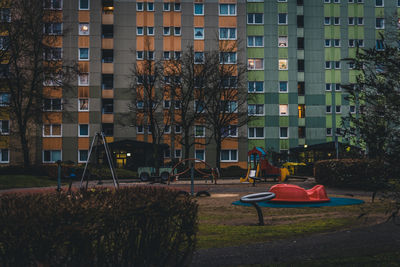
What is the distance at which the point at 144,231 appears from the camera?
4.45 m

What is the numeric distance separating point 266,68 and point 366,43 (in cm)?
1449

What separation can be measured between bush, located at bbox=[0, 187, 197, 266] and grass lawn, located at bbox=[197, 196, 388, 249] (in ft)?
9.58

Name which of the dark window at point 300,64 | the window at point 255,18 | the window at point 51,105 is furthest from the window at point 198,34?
the window at point 51,105

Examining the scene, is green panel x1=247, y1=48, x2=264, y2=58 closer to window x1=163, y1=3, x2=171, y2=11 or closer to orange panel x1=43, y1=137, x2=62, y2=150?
window x1=163, y1=3, x2=171, y2=11

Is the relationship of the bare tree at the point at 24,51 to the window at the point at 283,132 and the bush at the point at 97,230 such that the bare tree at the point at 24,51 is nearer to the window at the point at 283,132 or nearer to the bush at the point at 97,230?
the bush at the point at 97,230

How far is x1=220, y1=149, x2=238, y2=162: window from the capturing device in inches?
2162

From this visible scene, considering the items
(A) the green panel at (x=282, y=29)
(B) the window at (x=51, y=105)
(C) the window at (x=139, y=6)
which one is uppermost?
(C) the window at (x=139, y=6)

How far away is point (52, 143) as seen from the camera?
5238 centimetres

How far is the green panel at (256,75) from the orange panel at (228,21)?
22.2 feet

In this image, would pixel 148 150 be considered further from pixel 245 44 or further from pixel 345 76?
pixel 345 76

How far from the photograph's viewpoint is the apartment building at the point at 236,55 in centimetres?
5341

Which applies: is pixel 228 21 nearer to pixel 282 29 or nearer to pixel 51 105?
pixel 282 29

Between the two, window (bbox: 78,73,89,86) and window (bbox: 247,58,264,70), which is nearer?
window (bbox: 78,73,89,86)

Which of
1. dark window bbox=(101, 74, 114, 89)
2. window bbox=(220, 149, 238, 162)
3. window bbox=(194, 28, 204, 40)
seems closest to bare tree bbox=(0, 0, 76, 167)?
A: dark window bbox=(101, 74, 114, 89)
